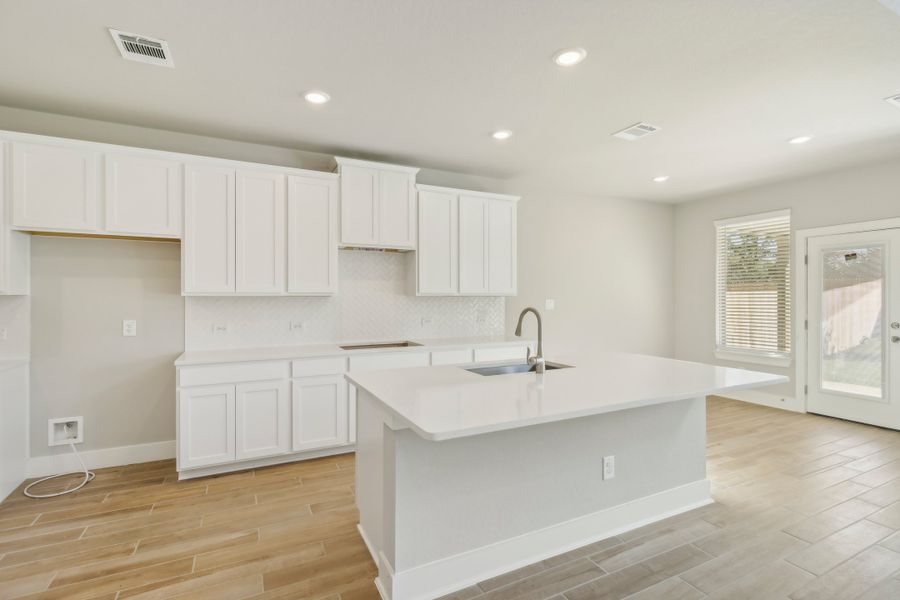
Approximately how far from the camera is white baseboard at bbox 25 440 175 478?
3.14 m

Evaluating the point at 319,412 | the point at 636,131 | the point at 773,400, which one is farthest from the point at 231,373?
the point at 773,400

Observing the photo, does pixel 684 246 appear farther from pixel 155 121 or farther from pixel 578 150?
pixel 155 121

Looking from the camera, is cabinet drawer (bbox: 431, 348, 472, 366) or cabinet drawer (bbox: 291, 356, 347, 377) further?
cabinet drawer (bbox: 431, 348, 472, 366)

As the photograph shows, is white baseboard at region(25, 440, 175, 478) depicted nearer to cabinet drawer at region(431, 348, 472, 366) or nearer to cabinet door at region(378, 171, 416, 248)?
cabinet drawer at region(431, 348, 472, 366)

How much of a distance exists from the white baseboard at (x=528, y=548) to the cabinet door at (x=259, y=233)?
90.5 inches

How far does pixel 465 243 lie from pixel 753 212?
3.77 metres

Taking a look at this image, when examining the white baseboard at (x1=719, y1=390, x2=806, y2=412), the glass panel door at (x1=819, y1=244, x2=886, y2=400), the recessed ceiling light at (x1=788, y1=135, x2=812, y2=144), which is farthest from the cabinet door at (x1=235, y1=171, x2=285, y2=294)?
the glass panel door at (x1=819, y1=244, x2=886, y2=400)

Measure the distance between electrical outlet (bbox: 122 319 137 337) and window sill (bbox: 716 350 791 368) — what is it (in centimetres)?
649

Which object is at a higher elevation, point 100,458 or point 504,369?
point 504,369

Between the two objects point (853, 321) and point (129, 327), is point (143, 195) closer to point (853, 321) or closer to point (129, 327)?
point (129, 327)

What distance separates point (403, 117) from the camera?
319 cm

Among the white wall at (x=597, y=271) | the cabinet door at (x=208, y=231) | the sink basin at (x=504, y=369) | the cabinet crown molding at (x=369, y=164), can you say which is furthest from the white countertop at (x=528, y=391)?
the white wall at (x=597, y=271)

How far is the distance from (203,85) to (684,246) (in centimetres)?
606

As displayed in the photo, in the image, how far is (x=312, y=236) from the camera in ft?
11.9
